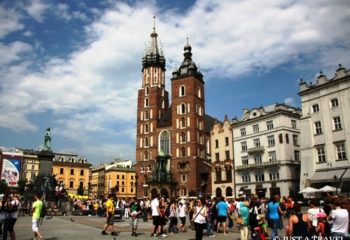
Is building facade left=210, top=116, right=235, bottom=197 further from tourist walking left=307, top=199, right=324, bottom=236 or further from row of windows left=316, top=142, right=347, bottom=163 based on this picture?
tourist walking left=307, top=199, right=324, bottom=236

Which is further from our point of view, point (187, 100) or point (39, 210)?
point (187, 100)

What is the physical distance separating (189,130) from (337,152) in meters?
34.8

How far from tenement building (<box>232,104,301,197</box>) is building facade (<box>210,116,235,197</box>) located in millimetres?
2143

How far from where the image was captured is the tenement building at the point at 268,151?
46031 millimetres

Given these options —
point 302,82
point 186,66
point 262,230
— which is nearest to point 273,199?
point 262,230

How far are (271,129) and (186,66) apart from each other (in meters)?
30.0

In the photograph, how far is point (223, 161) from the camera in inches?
2227

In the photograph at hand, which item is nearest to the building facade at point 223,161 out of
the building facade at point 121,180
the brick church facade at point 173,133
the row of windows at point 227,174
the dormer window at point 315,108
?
the row of windows at point 227,174

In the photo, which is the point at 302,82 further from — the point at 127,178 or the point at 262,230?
the point at 127,178

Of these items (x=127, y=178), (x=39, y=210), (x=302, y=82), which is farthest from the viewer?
(x=127, y=178)

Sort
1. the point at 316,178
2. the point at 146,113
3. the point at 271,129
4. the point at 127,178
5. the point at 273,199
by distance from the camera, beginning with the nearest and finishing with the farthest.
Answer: the point at 273,199 < the point at 316,178 < the point at 271,129 < the point at 146,113 < the point at 127,178

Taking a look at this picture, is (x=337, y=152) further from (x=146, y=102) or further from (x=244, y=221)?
(x=146, y=102)

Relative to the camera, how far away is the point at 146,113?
247ft

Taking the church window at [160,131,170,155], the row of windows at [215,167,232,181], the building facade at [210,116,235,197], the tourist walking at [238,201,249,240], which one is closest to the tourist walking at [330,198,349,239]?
the tourist walking at [238,201,249,240]
